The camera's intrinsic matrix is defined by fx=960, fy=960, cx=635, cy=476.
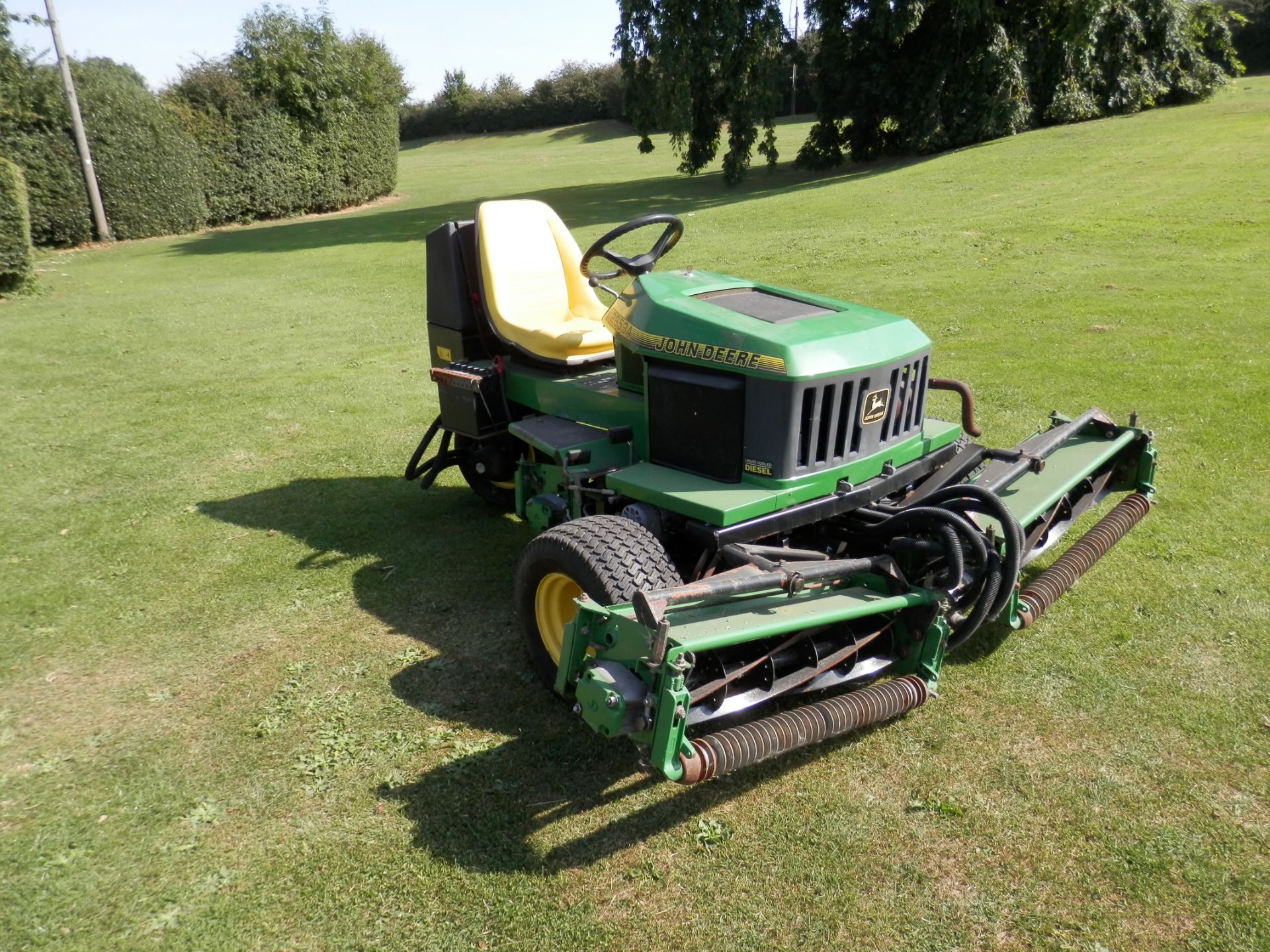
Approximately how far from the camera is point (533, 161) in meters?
37.6

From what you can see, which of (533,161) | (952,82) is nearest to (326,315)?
(952,82)

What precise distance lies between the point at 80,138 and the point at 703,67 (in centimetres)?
1338

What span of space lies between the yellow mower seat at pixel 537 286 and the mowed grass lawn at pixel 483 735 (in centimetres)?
130

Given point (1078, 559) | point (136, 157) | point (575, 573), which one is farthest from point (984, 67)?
point (575, 573)

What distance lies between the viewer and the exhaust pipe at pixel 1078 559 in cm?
412

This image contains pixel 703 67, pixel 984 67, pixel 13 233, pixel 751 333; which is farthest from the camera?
pixel 984 67

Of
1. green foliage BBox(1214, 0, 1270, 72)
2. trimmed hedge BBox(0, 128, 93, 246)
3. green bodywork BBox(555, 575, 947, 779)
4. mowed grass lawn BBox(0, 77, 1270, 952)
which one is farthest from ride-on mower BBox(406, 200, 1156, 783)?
green foliage BBox(1214, 0, 1270, 72)

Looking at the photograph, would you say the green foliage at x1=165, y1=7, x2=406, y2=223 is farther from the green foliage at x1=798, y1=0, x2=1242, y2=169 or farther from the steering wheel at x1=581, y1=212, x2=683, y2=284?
the steering wheel at x1=581, y1=212, x2=683, y2=284

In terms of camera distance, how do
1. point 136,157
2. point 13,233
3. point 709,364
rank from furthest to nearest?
point 136,157 < point 13,233 < point 709,364

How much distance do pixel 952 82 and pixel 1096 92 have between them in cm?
473

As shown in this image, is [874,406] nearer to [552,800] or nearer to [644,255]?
[644,255]

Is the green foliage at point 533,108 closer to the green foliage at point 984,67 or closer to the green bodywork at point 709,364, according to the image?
the green foliage at point 984,67

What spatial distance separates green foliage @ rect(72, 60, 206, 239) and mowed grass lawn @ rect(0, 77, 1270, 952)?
49.2 feet

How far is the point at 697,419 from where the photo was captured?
4148mm
